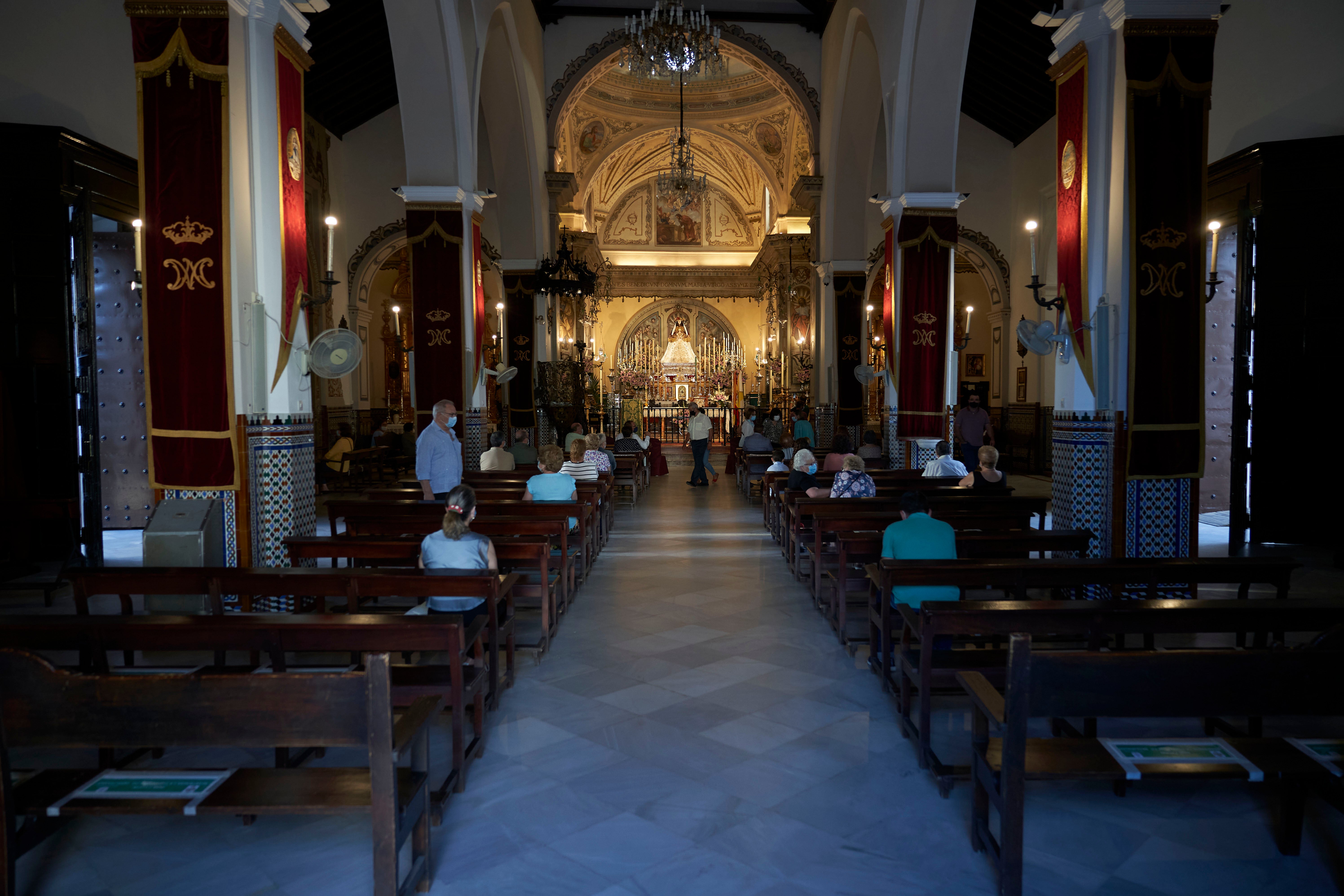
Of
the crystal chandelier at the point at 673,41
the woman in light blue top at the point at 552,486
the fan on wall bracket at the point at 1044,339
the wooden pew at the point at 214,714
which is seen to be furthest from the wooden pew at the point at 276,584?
the crystal chandelier at the point at 673,41

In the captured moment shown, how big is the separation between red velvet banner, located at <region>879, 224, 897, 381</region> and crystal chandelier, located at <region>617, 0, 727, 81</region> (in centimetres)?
364

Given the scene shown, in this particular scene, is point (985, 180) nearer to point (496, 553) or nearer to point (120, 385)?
point (496, 553)

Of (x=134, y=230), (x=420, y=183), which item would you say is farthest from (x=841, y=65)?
(x=134, y=230)

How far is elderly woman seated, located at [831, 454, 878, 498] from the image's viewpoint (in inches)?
263

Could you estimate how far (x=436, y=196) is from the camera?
9.28 metres

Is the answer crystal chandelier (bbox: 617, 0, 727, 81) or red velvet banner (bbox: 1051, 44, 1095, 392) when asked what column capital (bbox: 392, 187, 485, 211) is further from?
red velvet banner (bbox: 1051, 44, 1095, 392)

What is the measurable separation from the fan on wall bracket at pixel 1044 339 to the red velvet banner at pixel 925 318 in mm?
3801

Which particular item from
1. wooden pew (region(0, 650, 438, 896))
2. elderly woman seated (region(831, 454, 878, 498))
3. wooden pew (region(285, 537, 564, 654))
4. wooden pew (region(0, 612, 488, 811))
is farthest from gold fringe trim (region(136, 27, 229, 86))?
elderly woman seated (region(831, 454, 878, 498))

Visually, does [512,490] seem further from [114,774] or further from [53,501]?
[114,774]

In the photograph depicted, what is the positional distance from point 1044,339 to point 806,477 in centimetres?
242

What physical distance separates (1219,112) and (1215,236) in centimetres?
266

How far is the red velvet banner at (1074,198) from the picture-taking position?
5.72 metres

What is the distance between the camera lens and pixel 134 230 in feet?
Result: 29.0

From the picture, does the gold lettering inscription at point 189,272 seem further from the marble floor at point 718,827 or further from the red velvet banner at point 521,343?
the red velvet banner at point 521,343
